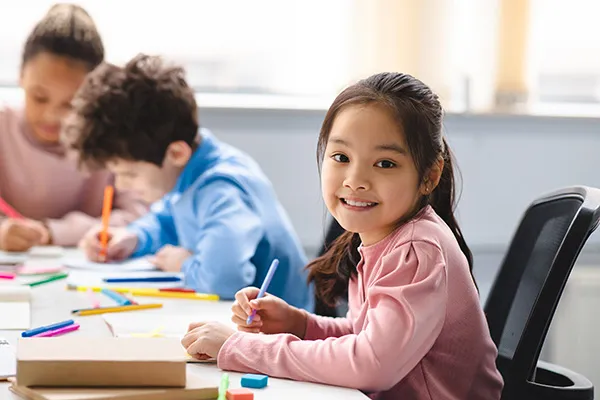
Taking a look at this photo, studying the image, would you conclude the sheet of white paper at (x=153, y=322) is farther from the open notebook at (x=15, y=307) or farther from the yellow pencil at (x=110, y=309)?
the open notebook at (x=15, y=307)

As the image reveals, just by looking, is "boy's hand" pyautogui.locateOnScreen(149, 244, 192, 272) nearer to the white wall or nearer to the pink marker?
the pink marker

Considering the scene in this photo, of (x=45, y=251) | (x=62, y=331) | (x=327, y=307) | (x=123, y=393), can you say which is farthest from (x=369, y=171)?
(x=45, y=251)

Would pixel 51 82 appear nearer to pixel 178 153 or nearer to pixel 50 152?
pixel 50 152

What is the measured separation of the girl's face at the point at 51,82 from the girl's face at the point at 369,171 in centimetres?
128

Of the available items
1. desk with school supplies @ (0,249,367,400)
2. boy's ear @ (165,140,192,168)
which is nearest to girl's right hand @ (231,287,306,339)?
desk with school supplies @ (0,249,367,400)

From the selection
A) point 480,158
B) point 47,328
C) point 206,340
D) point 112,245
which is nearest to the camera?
point 206,340

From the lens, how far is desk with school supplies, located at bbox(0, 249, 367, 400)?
1060 millimetres

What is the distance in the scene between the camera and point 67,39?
92.7 inches

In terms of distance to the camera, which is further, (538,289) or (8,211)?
(8,211)

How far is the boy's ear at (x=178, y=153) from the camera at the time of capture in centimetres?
196

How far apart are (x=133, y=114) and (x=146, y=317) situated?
61 cm

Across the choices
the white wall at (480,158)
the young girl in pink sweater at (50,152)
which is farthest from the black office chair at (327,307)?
the white wall at (480,158)

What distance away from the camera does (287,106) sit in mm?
2963

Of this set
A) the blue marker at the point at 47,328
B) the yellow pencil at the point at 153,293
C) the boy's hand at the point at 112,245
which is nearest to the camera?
the blue marker at the point at 47,328
